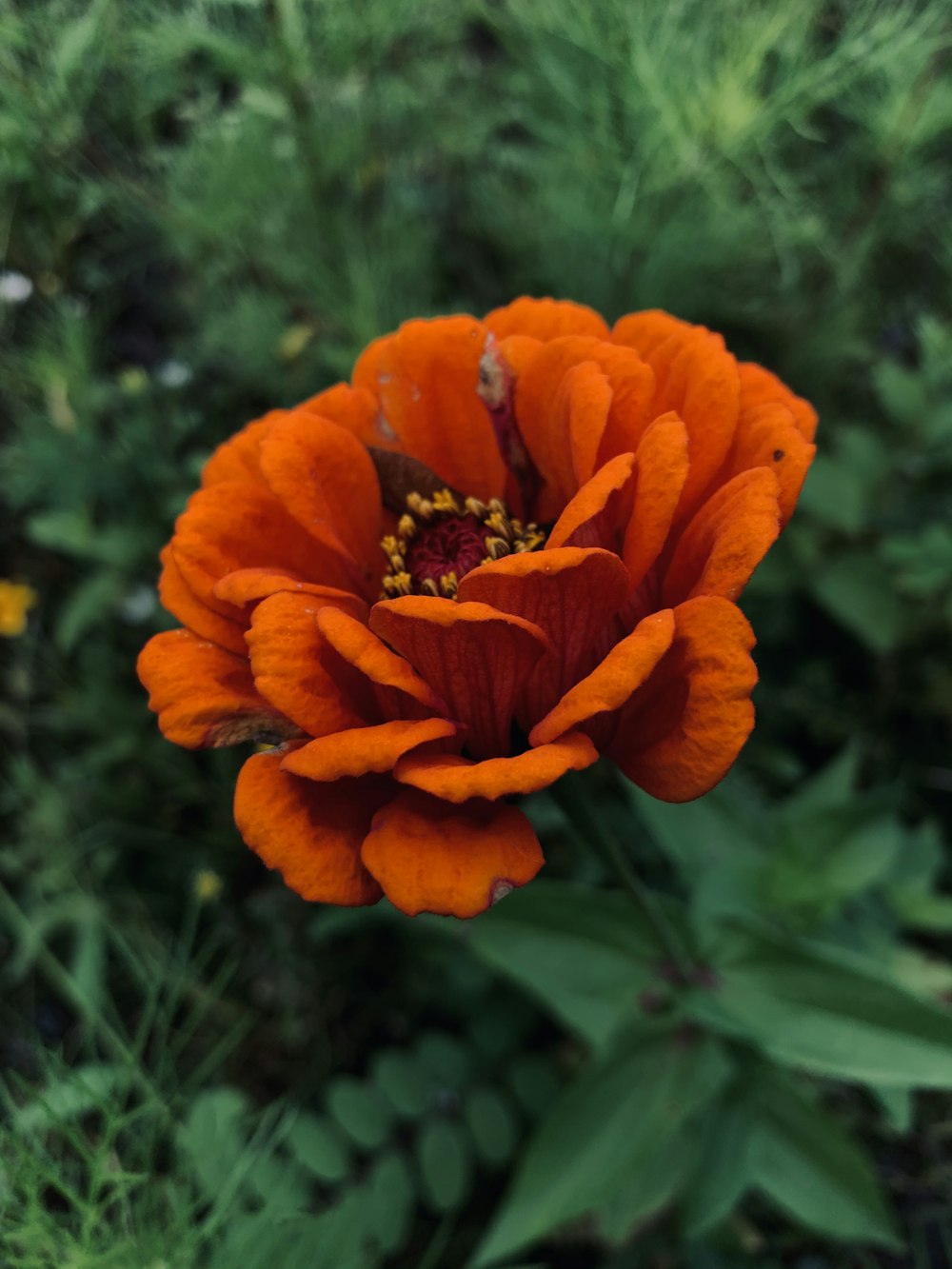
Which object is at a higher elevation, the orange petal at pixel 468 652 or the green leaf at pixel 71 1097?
the orange petal at pixel 468 652

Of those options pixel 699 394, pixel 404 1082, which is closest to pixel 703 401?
pixel 699 394

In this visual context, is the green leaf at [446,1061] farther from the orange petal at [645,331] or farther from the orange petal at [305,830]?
the orange petal at [645,331]

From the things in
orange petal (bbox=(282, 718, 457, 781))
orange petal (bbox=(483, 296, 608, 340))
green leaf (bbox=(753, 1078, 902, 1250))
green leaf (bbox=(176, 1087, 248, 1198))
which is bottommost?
green leaf (bbox=(753, 1078, 902, 1250))

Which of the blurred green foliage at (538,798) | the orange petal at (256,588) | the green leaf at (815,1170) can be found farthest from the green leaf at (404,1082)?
the orange petal at (256,588)

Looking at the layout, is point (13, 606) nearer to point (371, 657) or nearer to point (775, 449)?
A: point (371, 657)

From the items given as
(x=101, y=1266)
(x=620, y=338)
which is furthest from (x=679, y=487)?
(x=101, y=1266)

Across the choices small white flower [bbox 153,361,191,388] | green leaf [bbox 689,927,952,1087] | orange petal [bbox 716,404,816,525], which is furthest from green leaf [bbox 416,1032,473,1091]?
small white flower [bbox 153,361,191,388]

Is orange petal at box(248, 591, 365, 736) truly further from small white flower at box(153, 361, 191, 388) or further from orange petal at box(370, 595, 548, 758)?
small white flower at box(153, 361, 191, 388)
